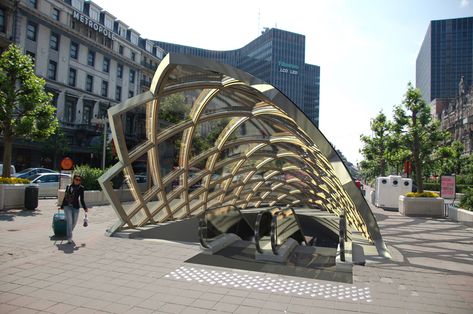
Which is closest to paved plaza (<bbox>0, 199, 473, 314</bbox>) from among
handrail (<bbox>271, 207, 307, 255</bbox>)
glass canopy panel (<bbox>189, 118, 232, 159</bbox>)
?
handrail (<bbox>271, 207, 307, 255</bbox>)

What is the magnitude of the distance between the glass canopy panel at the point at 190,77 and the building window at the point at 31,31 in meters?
40.8

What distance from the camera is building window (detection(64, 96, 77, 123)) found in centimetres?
5053

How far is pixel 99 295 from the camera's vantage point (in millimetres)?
6520

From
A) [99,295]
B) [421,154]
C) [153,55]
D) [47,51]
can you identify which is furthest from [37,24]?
[99,295]

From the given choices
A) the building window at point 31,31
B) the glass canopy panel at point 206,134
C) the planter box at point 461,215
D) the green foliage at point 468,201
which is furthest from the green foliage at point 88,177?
the building window at point 31,31

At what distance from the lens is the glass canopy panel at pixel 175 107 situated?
12.6 m

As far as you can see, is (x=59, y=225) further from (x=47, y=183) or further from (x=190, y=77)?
(x=47, y=183)

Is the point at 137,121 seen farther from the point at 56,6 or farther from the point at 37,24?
the point at 56,6

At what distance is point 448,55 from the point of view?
14625 centimetres

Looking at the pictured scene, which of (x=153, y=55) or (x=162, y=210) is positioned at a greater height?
(x=153, y=55)

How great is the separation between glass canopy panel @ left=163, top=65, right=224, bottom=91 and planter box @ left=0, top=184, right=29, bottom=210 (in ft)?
37.2

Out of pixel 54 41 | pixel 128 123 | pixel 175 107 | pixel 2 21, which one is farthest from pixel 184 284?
pixel 54 41

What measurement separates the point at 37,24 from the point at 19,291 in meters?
47.4

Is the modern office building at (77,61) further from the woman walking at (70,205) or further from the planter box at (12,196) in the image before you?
the woman walking at (70,205)
